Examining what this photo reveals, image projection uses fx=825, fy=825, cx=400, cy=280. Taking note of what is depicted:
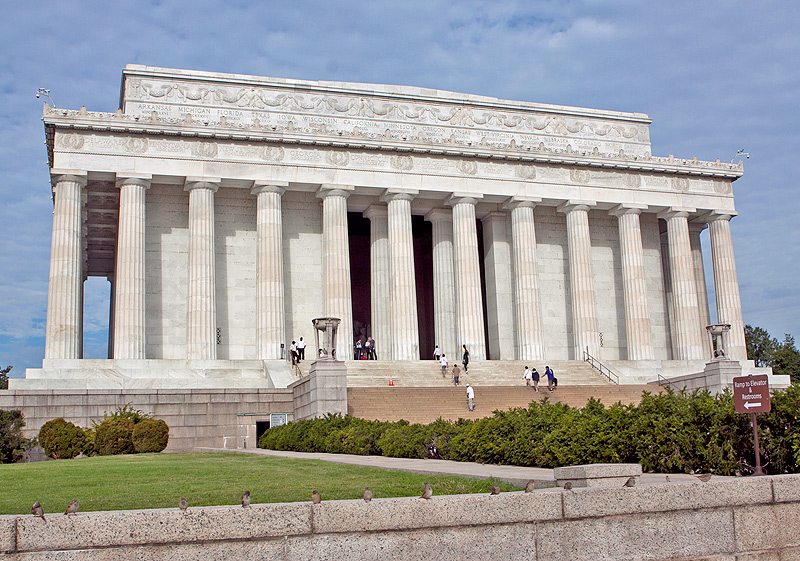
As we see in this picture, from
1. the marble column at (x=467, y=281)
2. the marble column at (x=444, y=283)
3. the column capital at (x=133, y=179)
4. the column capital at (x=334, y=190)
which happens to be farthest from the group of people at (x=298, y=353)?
the column capital at (x=133, y=179)

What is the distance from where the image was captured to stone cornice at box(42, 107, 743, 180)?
141 ft

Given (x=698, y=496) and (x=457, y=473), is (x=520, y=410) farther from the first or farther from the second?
(x=698, y=496)

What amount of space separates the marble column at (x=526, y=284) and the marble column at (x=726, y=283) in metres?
12.3

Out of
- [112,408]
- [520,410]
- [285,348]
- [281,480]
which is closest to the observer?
[281,480]

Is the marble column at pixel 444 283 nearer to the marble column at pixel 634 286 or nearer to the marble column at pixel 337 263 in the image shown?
the marble column at pixel 337 263

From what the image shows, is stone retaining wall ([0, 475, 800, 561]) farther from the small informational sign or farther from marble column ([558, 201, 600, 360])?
marble column ([558, 201, 600, 360])

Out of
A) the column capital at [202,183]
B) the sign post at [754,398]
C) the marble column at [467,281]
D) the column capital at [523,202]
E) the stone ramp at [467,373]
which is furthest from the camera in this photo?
the column capital at [523,202]

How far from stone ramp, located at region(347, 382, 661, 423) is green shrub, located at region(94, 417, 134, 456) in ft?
28.1

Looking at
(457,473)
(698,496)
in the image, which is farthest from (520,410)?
(698,496)

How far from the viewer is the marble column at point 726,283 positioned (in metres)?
52.2

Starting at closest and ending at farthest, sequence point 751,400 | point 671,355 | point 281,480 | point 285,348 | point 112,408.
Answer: point 751,400, point 281,480, point 112,408, point 285,348, point 671,355

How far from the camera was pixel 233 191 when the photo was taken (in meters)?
48.8

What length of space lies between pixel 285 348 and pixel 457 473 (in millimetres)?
33161

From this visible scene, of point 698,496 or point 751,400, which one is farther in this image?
point 751,400
